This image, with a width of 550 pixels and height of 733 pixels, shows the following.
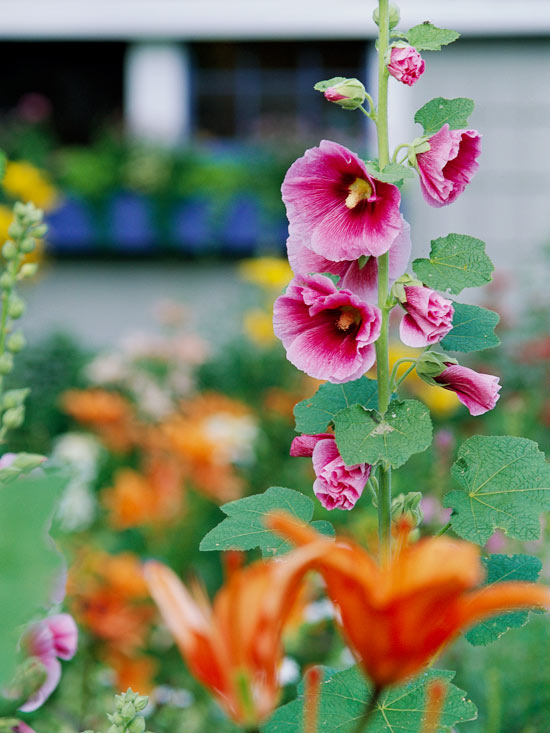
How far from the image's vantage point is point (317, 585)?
1.39 meters

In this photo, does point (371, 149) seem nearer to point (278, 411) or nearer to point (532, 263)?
point (532, 263)

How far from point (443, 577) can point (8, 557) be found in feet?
0.46

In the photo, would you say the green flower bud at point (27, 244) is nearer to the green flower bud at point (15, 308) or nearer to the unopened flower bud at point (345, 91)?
the green flower bud at point (15, 308)

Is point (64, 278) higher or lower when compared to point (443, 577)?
lower

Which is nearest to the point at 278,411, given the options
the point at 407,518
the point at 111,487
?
the point at 111,487

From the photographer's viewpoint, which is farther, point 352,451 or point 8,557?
point 352,451

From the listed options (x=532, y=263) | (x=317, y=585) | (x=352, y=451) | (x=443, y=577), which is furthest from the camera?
(x=532, y=263)

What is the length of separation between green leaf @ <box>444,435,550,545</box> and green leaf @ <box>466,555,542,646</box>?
5cm

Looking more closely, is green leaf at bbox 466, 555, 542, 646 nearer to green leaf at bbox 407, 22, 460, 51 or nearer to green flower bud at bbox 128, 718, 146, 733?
green flower bud at bbox 128, 718, 146, 733

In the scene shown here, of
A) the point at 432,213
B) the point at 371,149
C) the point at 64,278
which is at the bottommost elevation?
the point at 64,278

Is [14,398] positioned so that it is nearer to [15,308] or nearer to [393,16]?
[15,308]

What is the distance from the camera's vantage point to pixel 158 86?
14.1 feet

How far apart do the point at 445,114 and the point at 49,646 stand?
41 centimetres

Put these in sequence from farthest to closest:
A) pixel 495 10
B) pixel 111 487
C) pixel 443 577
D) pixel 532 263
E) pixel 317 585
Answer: pixel 495 10
pixel 532 263
pixel 111 487
pixel 317 585
pixel 443 577
